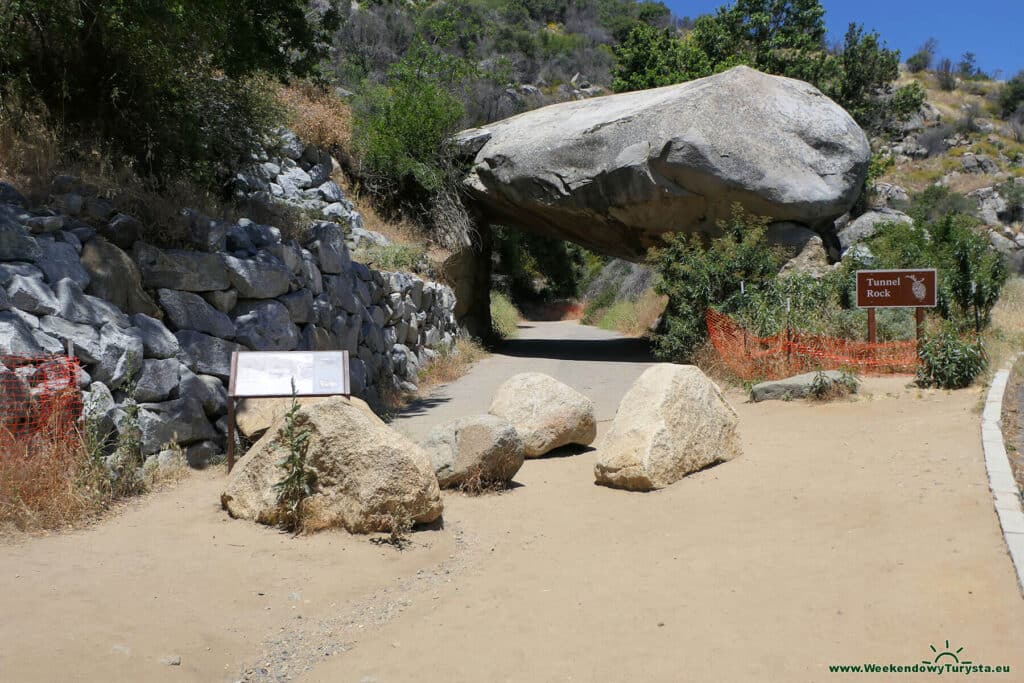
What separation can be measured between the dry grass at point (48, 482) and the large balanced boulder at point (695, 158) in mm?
10868

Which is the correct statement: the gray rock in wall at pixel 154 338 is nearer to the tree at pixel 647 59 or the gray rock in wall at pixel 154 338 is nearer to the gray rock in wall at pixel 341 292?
the gray rock in wall at pixel 341 292

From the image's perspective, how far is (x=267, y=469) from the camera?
229 inches

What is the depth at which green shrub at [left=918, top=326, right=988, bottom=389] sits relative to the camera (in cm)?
961

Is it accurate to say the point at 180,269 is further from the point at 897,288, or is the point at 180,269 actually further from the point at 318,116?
the point at 318,116

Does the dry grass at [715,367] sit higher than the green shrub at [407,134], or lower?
lower

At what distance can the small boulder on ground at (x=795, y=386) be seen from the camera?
9664mm

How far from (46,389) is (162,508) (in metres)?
1.18

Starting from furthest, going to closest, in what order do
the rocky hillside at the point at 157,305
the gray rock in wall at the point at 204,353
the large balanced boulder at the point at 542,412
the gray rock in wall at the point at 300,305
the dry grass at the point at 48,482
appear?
the gray rock in wall at the point at 300,305 → the large balanced boulder at the point at 542,412 → the gray rock in wall at the point at 204,353 → the rocky hillside at the point at 157,305 → the dry grass at the point at 48,482

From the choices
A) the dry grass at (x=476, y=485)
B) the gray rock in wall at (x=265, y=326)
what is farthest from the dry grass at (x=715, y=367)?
the gray rock in wall at (x=265, y=326)

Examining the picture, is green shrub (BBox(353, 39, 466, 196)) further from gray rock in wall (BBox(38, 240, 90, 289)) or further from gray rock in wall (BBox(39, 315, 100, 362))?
gray rock in wall (BBox(39, 315, 100, 362))

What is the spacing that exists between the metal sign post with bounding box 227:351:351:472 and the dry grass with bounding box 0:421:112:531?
1132 mm

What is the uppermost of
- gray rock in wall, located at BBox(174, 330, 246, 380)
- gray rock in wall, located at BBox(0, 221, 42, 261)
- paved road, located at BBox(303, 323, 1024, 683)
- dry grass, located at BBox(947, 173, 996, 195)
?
dry grass, located at BBox(947, 173, 996, 195)

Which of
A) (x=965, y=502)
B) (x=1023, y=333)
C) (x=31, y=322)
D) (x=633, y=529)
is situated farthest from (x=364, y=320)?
(x=1023, y=333)

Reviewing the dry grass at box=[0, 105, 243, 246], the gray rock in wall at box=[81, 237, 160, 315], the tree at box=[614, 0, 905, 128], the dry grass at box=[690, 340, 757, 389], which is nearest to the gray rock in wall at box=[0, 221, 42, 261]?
the gray rock in wall at box=[81, 237, 160, 315]
